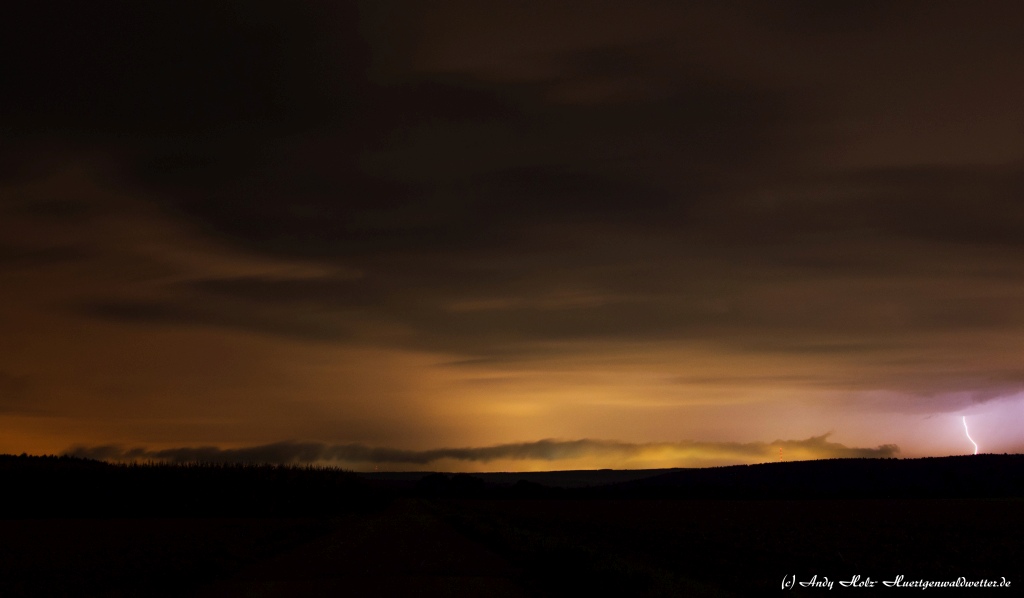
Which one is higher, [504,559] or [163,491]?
[163,491]

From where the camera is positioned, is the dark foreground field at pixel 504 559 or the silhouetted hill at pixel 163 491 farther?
the silhouetted hill at pixel 163 491

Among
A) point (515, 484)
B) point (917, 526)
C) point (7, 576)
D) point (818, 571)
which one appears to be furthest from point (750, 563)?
point (515, 484)

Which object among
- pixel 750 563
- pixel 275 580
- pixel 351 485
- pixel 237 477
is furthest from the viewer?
pixel 351 485

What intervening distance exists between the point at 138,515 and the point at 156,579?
54.3 metres

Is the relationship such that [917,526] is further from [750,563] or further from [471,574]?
[471,574]

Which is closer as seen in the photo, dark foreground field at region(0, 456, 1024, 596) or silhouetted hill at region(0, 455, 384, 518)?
dark foreground field at region(0, 456, 1024, 596)

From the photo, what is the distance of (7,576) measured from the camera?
2469 centimetres

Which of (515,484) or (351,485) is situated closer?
(351,485)

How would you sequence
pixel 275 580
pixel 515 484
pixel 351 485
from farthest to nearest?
pixel 515 484, pixel 351 485, pixel 275 580

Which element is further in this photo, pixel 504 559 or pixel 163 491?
pixel 163 491

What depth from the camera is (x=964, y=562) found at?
95.5ft

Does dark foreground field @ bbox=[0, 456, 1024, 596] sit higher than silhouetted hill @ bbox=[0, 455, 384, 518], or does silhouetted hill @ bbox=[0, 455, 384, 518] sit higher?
silhouetted hill @ bbox=[0, 455, 384, 518]

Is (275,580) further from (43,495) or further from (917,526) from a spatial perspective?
(43,495)

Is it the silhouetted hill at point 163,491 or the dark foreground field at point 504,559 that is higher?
the silhouetted hill at point 163,491
